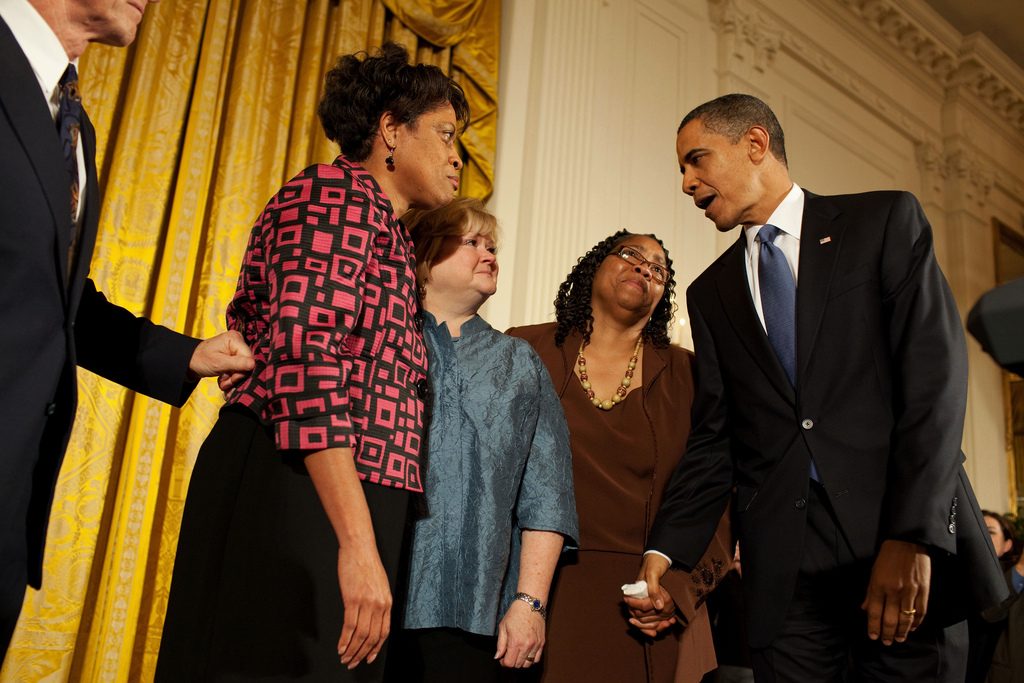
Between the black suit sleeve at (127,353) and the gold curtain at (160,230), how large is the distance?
5.41 ft

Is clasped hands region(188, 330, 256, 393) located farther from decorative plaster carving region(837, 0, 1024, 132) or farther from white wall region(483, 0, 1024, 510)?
decorative plaster carving region(837, 0, 1024, 132)

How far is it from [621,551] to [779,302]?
729 millimetres

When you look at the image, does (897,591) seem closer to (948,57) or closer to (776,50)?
(776,50)

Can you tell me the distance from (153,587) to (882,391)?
2.52m

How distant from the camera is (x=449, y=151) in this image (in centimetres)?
174

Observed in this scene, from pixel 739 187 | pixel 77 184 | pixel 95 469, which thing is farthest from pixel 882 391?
pixel 95 469

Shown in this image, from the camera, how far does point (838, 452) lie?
5.45 ft

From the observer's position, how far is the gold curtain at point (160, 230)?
2.84 metres

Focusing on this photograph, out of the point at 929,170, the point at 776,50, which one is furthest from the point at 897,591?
the point at 929,170

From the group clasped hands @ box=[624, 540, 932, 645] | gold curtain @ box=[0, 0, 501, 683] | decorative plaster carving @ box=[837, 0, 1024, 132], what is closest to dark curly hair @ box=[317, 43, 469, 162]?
clasped hands @ box=[624, 540, 932, 645]

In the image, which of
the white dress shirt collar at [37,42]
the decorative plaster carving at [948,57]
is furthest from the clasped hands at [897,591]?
the decorative plaster carving at [948,57]

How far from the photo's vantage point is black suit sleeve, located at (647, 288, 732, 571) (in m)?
1.97

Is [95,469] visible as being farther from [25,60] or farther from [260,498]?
[25,60]

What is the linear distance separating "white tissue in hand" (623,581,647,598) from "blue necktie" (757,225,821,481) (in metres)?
0.56
